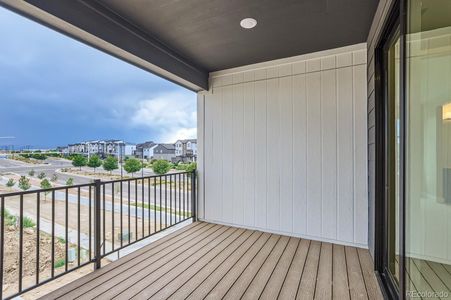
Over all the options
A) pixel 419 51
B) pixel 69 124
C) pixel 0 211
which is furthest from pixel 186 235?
pixel 419 51

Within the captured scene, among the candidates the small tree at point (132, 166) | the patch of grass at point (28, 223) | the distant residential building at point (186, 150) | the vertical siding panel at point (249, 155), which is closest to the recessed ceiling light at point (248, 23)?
the vertical siding panel at point (249, 155)

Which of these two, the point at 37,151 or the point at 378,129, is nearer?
the point at 378,129

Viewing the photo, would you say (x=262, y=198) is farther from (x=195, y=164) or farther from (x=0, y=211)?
(x=0, y=211)

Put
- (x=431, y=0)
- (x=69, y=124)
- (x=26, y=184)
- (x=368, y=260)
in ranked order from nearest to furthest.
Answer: (x=431, y=0) → (x=26, y=184) → (x=368, y=260) → (x=69, y=124)

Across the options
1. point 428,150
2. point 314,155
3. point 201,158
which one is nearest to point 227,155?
point 201,158

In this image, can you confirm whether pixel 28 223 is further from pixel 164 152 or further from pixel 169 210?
pixel 164 152

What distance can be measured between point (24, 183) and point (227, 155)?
8.28ft

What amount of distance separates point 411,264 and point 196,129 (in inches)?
131

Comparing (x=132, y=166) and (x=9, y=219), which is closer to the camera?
(x=9, y=219)

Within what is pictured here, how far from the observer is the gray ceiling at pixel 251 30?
214cm

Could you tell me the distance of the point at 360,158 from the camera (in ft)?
9.32

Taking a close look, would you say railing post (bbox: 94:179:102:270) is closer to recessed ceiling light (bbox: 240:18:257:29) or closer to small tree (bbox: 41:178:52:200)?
small tree (bbox: 41:178:52:200)

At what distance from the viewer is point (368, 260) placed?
2.48 meters

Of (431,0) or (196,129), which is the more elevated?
(431,0)
